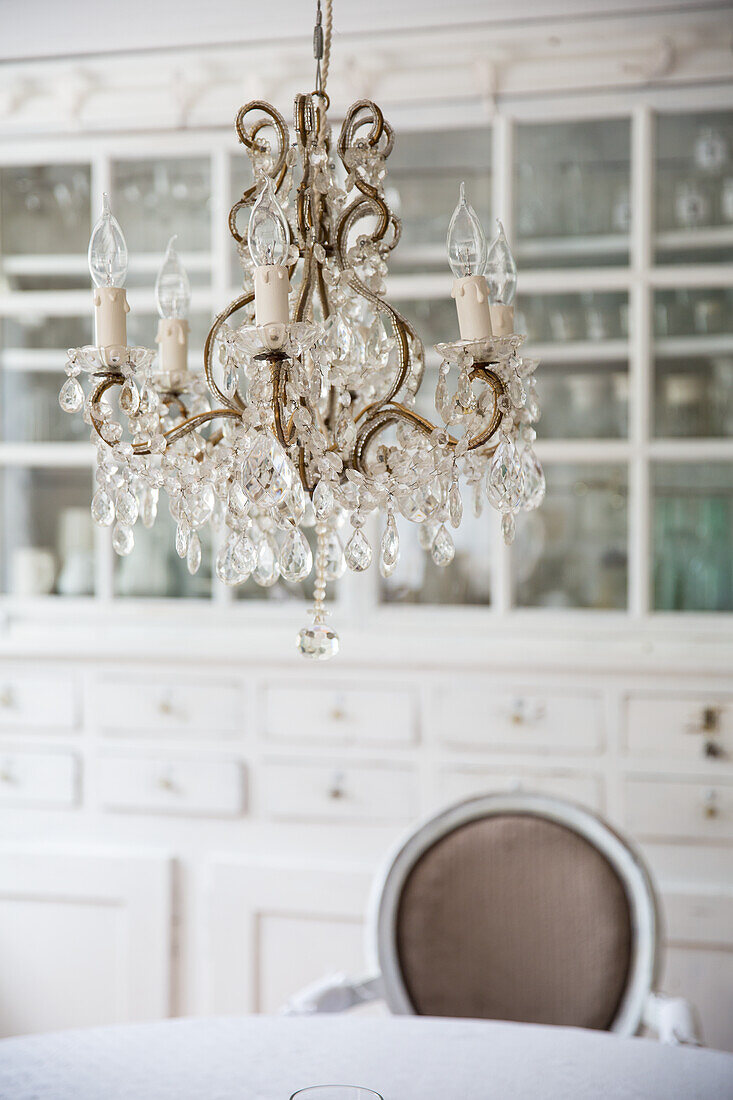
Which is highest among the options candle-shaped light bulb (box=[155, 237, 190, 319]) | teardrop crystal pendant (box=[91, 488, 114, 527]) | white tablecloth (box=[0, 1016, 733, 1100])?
candle-shaped light bulb (box=[155, 237, 190, 319])

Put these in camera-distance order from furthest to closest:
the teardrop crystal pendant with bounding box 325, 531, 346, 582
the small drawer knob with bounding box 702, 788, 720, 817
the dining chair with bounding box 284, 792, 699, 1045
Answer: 1. the small drawer knob with bounding box 702, 788, 720, 817
2. the dining chair with bounding box 284, 792, 699, 1045
3. the teardrop crystal pendant with bounding box 325, 531, 346, 582

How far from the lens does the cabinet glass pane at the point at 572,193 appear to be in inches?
83.8

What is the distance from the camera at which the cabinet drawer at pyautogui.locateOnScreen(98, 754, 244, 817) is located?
2199 millimetres

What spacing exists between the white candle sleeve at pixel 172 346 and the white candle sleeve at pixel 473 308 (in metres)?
0.41

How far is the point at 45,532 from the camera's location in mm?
2428

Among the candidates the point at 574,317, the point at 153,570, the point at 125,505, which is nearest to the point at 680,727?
the point at 574,317

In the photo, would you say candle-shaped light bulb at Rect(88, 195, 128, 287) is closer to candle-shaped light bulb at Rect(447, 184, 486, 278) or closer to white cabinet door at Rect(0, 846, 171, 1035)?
candle-shaped light bulb at Rect(447, 184, 486, 278)

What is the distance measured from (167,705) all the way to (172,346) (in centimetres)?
121

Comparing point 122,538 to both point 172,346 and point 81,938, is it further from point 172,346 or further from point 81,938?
point 81,938

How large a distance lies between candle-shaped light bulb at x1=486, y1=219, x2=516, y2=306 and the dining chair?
0.82 meters

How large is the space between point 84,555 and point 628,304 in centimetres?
136

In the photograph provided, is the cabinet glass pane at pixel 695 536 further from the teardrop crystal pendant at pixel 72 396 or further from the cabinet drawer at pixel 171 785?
the teardrop crystal pendant at pixel 72 396

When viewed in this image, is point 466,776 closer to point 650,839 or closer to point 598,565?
point 650,839

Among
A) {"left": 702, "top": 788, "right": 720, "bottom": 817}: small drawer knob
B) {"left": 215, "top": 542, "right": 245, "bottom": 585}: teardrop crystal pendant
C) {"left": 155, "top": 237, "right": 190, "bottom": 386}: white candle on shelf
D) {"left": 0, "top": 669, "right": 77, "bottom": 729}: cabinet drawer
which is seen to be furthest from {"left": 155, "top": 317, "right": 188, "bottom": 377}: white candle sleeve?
{"left": 702, "top": 788, "right": 720, "bottom": 817}: small drawer knob
